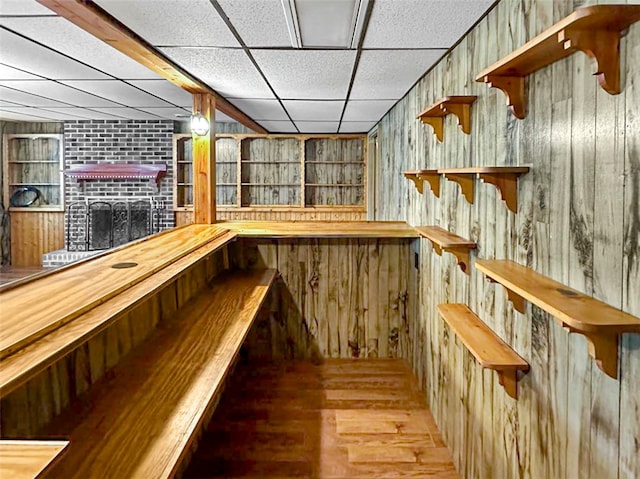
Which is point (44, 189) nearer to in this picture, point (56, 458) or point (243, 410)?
point (243, 410)

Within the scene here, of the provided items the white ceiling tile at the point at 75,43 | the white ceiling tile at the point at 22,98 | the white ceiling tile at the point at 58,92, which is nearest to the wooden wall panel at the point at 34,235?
the white ceiling tile at the point at 22,98

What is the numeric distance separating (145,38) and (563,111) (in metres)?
2.00

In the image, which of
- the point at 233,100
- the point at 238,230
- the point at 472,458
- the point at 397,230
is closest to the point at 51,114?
the point at 233,100

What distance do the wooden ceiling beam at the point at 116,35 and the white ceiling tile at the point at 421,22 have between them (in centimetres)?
114

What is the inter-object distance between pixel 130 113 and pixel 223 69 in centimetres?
351

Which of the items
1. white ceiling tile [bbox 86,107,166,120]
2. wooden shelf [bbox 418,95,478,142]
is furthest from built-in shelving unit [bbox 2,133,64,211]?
wooden shelf [bbox 418,95,478,142]

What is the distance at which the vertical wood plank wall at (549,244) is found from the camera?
1098mm

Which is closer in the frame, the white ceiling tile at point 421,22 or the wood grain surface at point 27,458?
the wood grain surface at point 27,458

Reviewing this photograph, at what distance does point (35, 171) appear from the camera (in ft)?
24.9

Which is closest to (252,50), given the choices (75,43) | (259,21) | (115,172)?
(259,21)

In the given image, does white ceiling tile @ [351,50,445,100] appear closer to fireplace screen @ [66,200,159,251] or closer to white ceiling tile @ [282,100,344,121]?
white ceiling tile @ [282,100,344,121]

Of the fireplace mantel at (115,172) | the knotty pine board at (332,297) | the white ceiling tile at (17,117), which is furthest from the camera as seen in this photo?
the fireplace mantel at (115,172)

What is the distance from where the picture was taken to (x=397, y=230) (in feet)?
11.9

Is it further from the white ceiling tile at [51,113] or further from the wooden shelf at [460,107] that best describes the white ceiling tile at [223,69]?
the white ceiling tile at [51,113]
